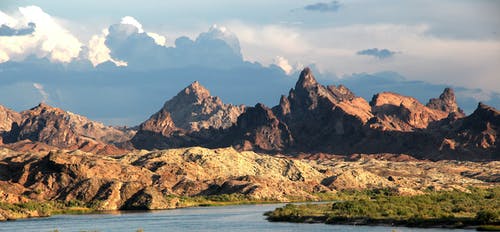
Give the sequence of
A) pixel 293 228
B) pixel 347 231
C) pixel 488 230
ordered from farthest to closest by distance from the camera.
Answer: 1. pixel 293 228
2. pixel 347 231
3. pixel 488 230

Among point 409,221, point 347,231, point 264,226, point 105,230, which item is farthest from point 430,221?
point 105,230

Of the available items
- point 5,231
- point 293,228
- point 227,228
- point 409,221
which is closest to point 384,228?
point 409,221

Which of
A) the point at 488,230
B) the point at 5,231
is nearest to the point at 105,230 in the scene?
the point at 5,231

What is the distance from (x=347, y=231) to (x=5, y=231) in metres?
72.8

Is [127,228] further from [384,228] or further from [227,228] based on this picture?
[384,228]

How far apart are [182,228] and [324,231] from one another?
34.0 m

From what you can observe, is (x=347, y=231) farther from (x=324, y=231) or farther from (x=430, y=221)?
(x=430, y=221)

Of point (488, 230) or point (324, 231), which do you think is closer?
point (488, 230)

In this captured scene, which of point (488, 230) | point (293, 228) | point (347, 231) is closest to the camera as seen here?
point (488, 230)

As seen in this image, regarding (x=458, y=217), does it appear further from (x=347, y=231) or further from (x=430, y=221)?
(x=347, y=231)

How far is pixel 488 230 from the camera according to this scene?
162250mm

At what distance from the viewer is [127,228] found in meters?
200

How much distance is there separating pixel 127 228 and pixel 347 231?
162ft

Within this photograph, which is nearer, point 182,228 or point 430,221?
point 430,221
